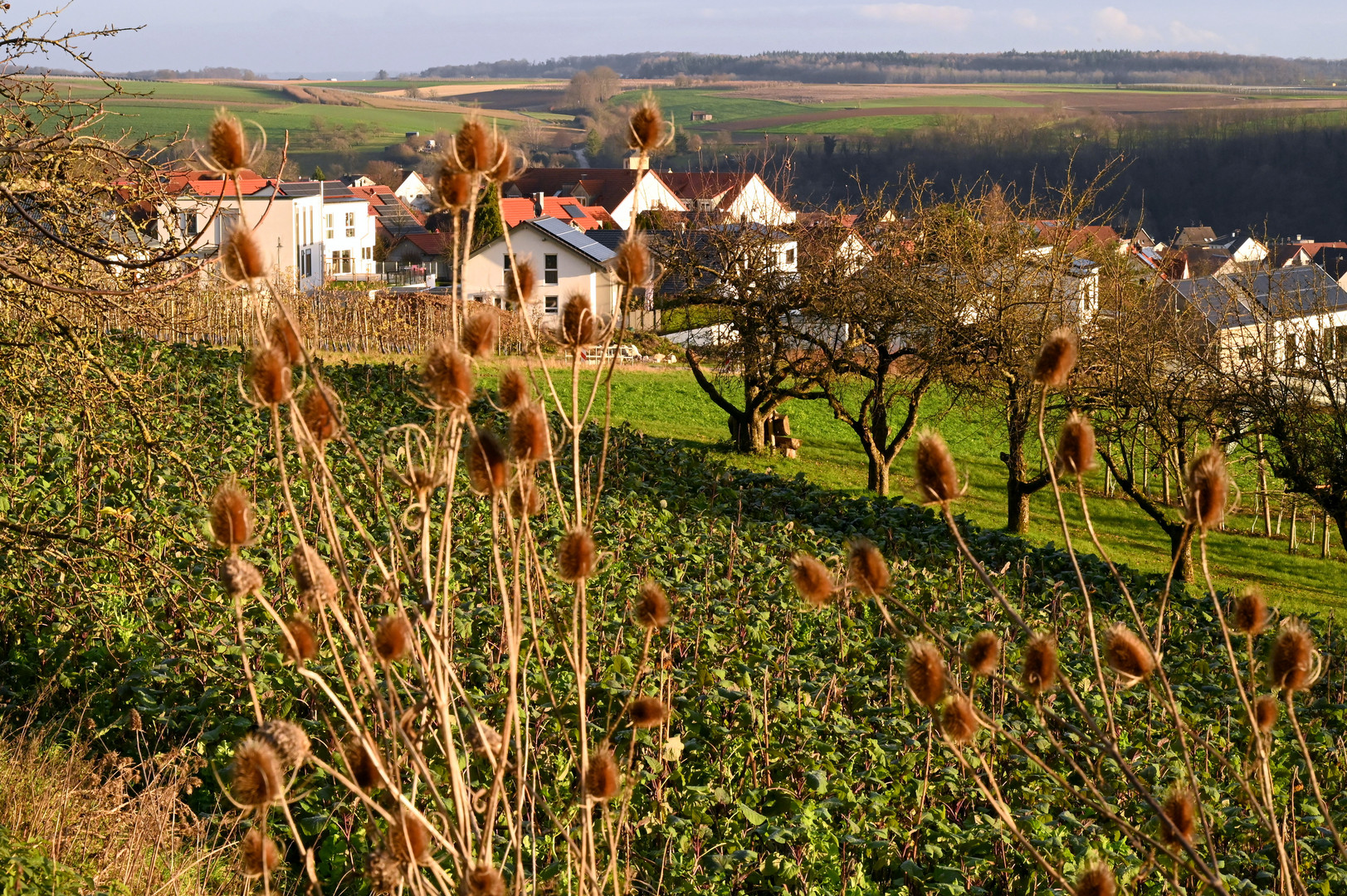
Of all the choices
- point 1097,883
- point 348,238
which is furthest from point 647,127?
point 348,238

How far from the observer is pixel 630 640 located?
7605 mm

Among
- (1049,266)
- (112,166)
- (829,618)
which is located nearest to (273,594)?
(112,166)

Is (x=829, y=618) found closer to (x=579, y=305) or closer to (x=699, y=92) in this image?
(x=579, y=305)

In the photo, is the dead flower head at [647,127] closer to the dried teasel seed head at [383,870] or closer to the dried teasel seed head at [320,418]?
the dried teasel seed head at [320,418]

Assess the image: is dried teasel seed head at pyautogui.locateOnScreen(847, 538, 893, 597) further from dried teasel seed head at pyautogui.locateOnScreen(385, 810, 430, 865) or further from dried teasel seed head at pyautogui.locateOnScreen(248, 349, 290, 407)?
dried teasel seed head at pyautogui.locateOnScreen(248, 349, 290, 407)

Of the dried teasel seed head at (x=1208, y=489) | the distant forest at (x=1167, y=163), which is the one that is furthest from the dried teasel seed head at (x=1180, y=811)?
the distant forest at (x=1167, y=163)

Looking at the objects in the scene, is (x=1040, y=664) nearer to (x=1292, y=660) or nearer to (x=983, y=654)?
(x=983, y=654)

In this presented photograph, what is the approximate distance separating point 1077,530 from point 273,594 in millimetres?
14702

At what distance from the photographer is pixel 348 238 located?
67.4 meters

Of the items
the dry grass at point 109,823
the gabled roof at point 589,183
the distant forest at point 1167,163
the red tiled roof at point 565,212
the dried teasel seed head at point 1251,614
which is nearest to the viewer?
the dried teasel seed head at point 1251,614

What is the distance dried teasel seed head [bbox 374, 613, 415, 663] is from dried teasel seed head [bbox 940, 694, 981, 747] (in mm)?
743

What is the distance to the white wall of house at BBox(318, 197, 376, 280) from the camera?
64.6 meters

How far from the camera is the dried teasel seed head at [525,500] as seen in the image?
→ 170cm

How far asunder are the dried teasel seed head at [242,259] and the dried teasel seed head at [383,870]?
0.77 metres
